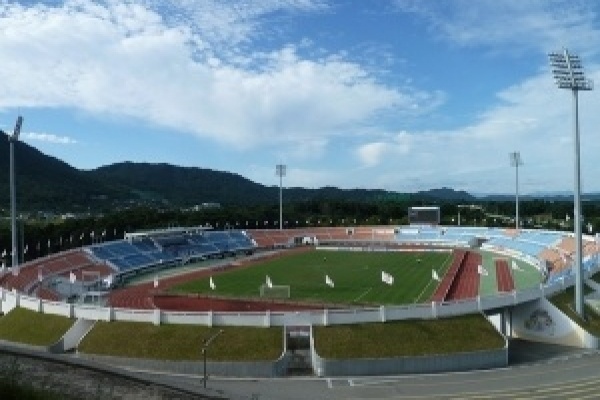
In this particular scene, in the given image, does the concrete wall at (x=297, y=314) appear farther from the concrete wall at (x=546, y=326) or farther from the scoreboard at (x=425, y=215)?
the scoreboard at (x=425, y=215)

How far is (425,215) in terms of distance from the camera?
315 feet

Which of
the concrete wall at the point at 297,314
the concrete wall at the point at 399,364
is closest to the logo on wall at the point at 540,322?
the concrete wall at the point at 297,314

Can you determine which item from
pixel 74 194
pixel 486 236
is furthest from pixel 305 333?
pixel 74 194

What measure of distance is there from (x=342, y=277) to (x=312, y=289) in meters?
7.62

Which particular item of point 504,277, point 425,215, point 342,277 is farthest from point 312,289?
point 425,215

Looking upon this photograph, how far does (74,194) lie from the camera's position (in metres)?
187

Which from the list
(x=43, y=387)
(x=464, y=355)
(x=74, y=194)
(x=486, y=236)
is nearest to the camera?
(x=43, y=387)

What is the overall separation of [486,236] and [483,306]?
177 ft

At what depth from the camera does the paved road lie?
2594 cm

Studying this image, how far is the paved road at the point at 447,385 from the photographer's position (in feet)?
85.1

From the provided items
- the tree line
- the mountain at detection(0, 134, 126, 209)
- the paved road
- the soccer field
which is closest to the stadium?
the soccer field

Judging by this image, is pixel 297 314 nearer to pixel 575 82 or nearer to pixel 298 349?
pixel 298 349

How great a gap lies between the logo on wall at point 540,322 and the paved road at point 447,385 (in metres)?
4.79

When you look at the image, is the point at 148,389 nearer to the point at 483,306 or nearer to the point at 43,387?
the point at 43,387
